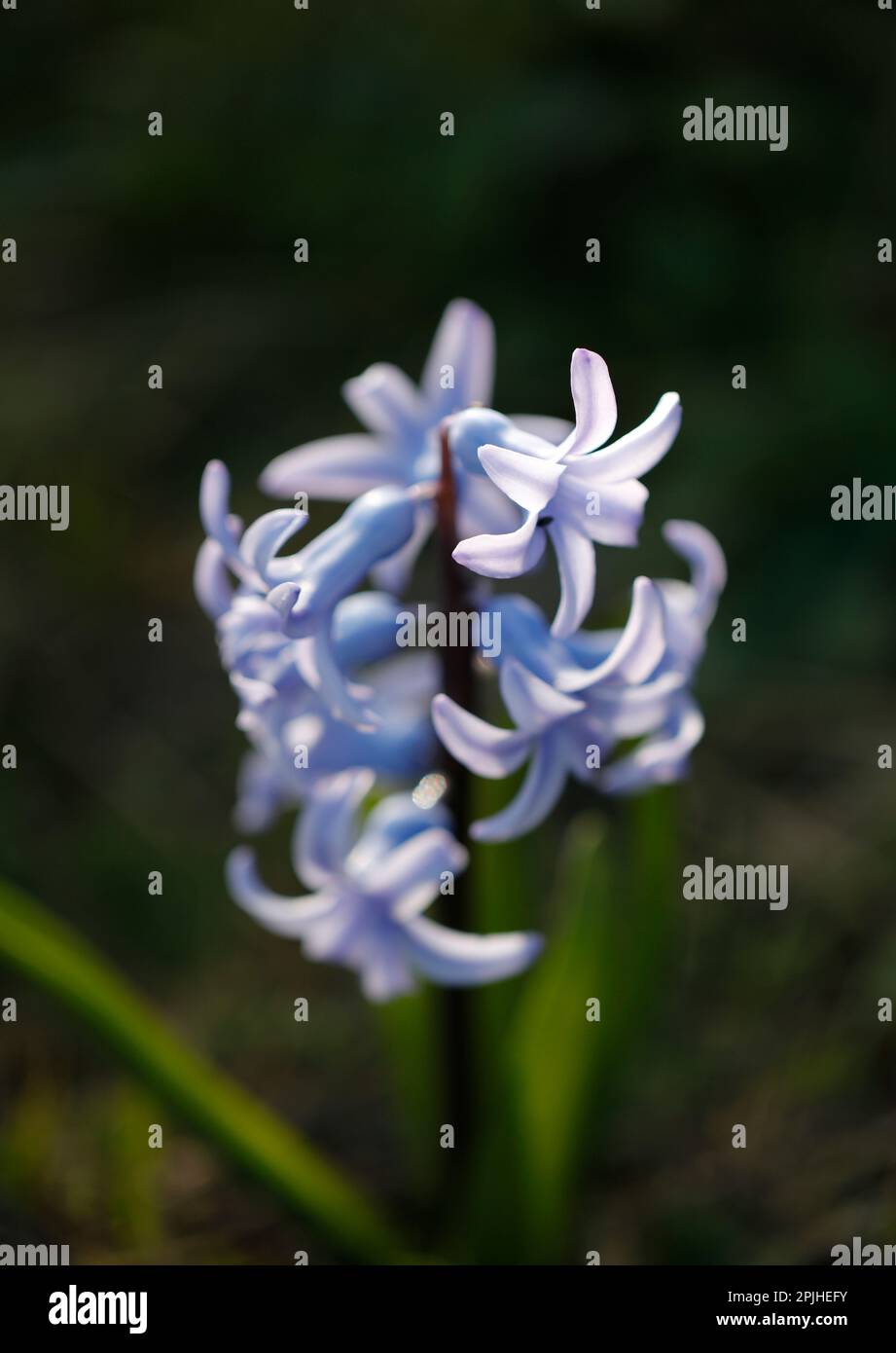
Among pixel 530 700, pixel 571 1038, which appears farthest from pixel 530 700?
pixel 571 1038

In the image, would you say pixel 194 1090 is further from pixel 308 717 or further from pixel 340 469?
pixel 340 469

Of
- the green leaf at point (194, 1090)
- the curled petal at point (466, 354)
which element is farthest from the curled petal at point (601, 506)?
the green leaf at point (194, 1090)

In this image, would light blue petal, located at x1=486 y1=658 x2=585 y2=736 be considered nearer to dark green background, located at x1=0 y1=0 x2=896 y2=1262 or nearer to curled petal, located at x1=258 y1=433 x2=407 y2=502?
curled petal, located at x1=258 y1=433 x2=407 y2=502

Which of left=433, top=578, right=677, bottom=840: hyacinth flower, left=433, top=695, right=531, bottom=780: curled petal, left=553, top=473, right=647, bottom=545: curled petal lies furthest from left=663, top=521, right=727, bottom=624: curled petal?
left=433, top=695, right=531, bottom=780: curled petal

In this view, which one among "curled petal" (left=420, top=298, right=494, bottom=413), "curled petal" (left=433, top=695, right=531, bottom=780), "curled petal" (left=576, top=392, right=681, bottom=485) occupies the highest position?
"curled petal" (left=420, top=298, right=494, bottom=413)

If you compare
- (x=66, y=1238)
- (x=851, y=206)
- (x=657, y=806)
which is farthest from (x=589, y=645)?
(x=851, y=206)

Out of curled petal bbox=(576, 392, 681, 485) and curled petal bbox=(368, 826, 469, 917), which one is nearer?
curled petal bbox=(576, 392, 681, 485)

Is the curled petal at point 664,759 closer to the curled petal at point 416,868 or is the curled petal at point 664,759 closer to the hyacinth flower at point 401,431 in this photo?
the curled petal at point 416,868
